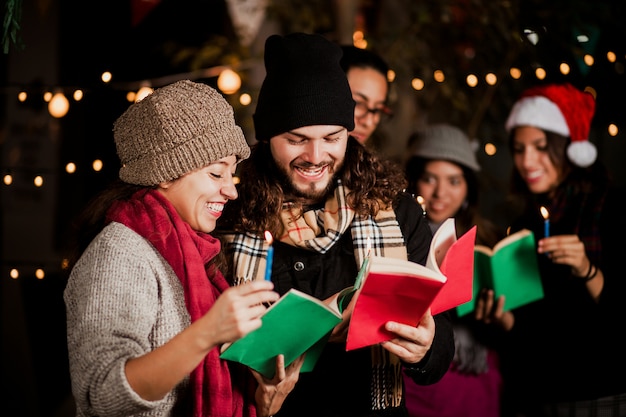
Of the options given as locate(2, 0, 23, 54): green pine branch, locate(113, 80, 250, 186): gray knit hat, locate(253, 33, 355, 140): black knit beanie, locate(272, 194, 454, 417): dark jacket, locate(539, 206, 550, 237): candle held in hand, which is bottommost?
locate(272, 194, 454, 417): dark jacket

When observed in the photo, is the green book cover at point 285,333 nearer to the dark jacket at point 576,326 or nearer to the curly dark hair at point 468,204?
the dark jacket at point 576,326

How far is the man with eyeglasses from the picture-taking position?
2684 mm

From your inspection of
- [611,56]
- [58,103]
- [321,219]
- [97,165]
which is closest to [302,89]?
[321,219]

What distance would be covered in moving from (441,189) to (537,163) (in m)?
0.37

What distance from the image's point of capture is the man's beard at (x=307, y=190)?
6.46 feet

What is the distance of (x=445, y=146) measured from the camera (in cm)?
290

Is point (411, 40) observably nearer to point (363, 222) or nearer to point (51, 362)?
point (363, 222)

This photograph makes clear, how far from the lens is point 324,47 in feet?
6.46

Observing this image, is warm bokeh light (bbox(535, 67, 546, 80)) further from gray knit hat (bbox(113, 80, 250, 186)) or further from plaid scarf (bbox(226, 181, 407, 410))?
gray knit hat (bbox(113, 80, 250, 186))

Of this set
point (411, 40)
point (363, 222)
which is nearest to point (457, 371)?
point (363, 222)

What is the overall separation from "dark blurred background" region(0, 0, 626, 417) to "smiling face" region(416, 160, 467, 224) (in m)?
0.55

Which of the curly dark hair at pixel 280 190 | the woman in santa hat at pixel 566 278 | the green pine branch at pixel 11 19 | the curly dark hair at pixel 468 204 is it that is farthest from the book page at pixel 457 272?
the green pine branch at pixel 11 19

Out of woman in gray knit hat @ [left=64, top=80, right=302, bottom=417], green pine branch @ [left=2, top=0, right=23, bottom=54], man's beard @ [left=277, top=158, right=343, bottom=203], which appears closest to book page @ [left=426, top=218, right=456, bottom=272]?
man's beard @ [left=277, top=158, right=343, bottom=203]

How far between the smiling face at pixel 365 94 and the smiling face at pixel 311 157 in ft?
2.34
